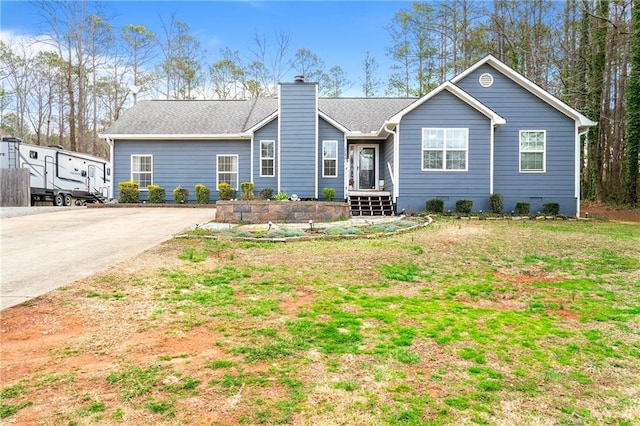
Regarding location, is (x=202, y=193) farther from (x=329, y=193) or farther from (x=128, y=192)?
(x=329, y=193)

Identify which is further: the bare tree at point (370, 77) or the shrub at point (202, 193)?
the bare tree at point (370, 77)

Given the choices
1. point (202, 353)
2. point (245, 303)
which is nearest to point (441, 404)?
point (202, 353)

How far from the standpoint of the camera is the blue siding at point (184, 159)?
17219mm

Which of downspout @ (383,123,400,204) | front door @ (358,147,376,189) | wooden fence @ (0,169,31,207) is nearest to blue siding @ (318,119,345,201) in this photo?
front door @ (358,147,376,189)

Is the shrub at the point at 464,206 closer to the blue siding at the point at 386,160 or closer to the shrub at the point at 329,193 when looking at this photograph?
the blue siding at the point at 386,160

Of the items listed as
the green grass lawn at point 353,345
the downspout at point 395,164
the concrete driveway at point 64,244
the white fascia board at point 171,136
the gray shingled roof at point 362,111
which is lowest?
the green grass lawn at point 353,345

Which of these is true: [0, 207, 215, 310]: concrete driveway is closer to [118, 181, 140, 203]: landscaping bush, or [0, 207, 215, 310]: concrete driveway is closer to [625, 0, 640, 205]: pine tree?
[118, 181, 140, 203]: landscaping bush

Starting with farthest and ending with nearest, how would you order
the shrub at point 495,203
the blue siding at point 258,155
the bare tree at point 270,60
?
the bare tree at point 270,60, the blue siding at point 258,155, the shrub at point 495,203

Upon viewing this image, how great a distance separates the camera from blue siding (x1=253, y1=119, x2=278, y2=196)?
53.8 ft

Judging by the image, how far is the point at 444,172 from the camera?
13844mm

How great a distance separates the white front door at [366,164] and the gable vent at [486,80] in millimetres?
4854

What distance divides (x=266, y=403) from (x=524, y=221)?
1213 cm

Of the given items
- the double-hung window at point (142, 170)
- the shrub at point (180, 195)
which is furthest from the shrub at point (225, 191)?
the double-hung window at point (142, 170)

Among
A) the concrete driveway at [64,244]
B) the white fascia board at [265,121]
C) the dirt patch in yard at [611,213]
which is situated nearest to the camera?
the concrete driveway at [64,244]
